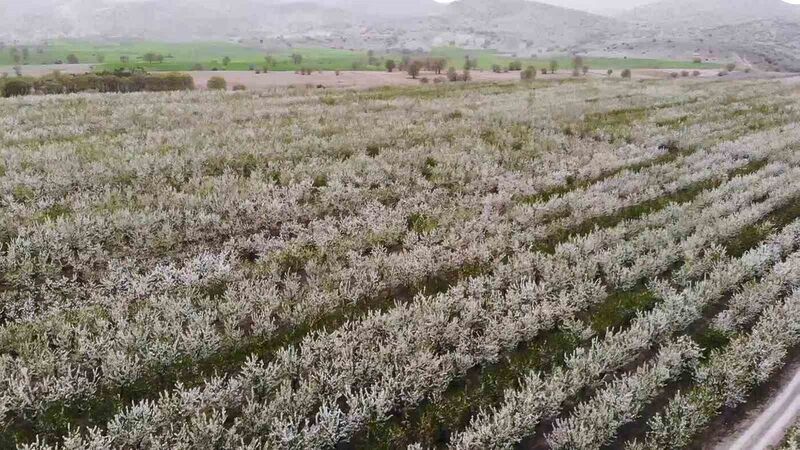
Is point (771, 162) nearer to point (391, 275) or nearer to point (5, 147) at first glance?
point (391, 275)

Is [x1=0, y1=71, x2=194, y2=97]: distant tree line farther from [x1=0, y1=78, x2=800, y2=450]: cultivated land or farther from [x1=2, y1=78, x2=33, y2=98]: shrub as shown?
[x1=0, y1=78, x2=800, y2=450]: cultivated land

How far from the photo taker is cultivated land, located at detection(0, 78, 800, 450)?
5.31m

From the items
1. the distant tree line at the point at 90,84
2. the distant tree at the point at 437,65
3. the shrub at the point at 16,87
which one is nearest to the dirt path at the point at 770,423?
the distant tree line at the point at 90,84

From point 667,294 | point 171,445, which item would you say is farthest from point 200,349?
point 667,294

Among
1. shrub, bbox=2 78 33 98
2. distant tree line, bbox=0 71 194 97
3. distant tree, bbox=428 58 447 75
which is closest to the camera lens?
shrub, bbox=2 78 33 98

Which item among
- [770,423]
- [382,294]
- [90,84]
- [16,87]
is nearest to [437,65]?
[90,84]

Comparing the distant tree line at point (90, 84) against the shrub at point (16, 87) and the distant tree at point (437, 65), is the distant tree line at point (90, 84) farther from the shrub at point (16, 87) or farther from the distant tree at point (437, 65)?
the distant tree at point (437, 65)

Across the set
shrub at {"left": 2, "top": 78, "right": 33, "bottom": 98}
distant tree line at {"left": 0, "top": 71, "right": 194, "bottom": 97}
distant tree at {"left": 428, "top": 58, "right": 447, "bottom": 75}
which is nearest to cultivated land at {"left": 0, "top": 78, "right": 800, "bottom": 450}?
shrub at {"left": 2, "top": 78, "right": 33, "bottom": 98}

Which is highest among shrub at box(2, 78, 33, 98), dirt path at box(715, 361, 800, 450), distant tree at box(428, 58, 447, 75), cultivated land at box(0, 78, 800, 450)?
distant tree at box(428, 58, 447, 75)

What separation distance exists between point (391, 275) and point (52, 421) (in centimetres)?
491

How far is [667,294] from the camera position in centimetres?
781

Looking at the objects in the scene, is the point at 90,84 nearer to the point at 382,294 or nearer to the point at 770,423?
the point at 382,294

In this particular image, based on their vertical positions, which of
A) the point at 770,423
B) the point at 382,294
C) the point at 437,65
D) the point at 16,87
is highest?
the point at 437,65

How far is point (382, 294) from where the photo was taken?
7.78 metres
